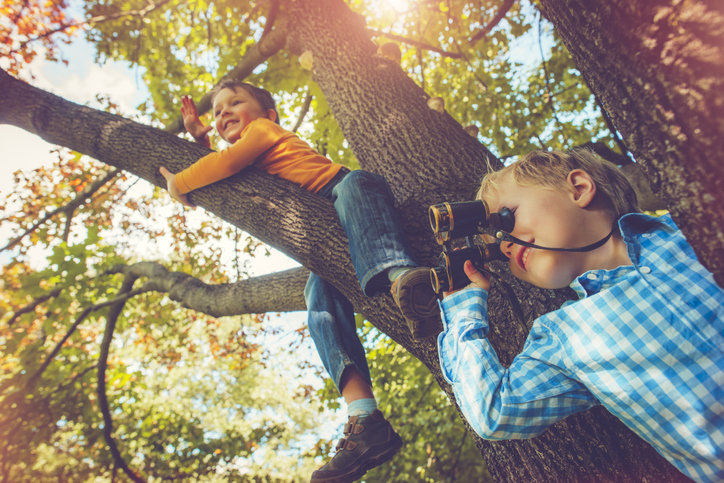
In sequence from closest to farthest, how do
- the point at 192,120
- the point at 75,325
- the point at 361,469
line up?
the point at 361,469
the point at 192,120
the point at 75,325

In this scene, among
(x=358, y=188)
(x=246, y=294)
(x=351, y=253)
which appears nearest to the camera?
(x=351, y=253)

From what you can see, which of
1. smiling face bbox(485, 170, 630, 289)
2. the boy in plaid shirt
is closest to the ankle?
the boy in plaid shirt

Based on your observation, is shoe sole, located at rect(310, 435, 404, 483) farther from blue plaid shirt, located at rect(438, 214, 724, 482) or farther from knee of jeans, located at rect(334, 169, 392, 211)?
knee of jeans, located at rect(334, 169, 392, 211)

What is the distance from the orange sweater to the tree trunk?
1601 millimetres

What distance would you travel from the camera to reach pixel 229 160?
2150 millimetres

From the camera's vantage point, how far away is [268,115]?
2.80m

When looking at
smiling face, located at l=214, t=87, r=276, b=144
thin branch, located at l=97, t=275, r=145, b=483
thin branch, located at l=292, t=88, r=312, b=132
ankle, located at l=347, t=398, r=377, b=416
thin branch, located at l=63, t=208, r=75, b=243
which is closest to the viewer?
ankle, located at l=347, t=398, r=377, b=416

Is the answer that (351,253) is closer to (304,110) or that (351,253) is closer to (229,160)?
(229,160)

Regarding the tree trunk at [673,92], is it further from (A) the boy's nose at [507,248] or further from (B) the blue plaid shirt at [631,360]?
(A) the boy's nose at [507,248]

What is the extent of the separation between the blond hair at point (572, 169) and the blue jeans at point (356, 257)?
0.48 metres

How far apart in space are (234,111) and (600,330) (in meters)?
2.58

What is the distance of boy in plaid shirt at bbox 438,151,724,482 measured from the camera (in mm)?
920

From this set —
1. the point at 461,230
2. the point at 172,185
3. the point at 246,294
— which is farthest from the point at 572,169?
the point at 246,294

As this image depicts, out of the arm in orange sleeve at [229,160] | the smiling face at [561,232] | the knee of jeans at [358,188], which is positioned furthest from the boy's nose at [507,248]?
the arm in orange sleeve at [229,160]
